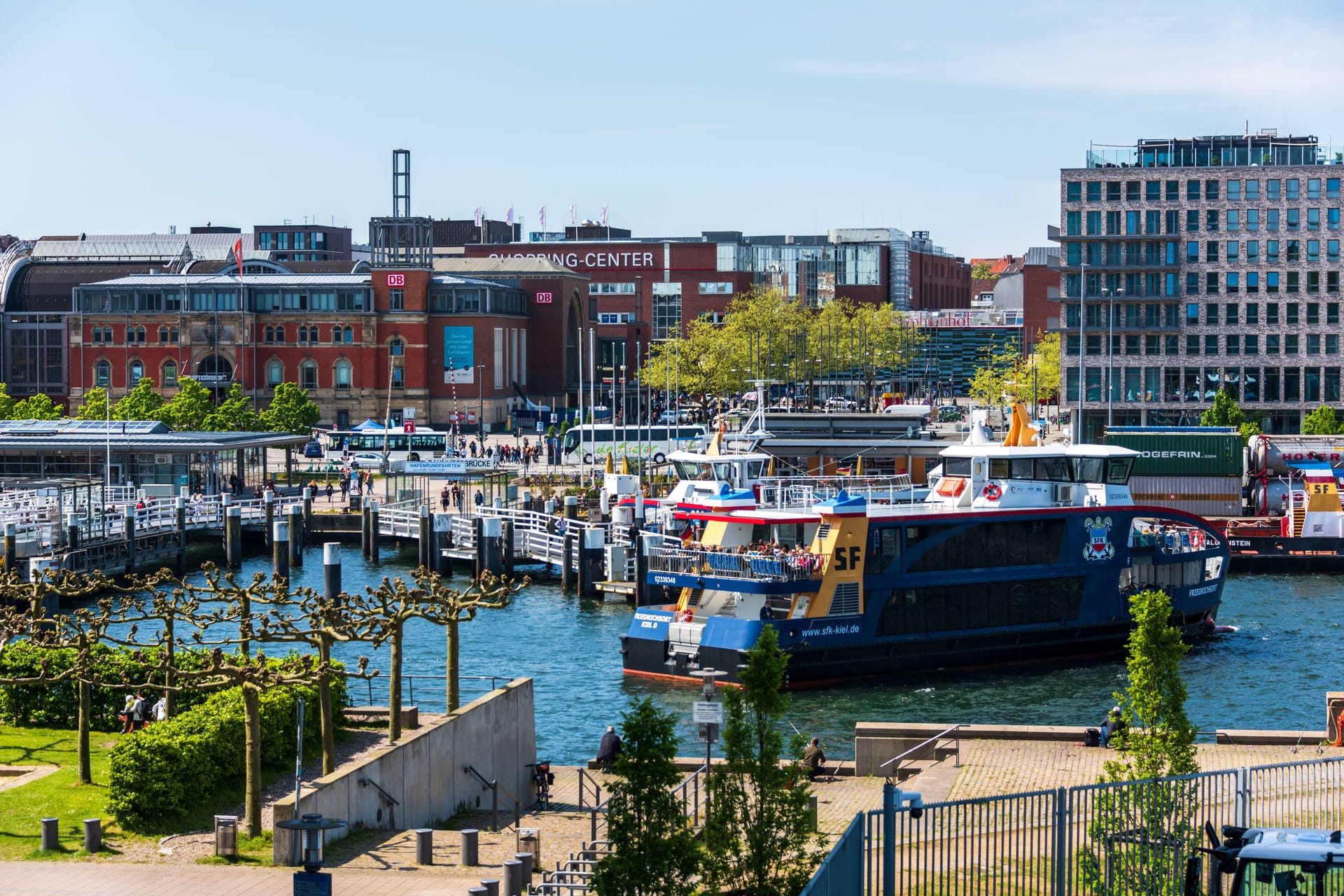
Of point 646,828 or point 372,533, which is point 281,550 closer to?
point 372,533

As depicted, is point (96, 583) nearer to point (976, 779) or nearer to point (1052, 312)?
point (976, 779)

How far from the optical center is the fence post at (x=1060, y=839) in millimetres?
19219

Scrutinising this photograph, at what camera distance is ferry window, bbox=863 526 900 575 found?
163 feet

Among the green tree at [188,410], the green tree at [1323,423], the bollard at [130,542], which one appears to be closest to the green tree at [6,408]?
the green tree at [188,410]

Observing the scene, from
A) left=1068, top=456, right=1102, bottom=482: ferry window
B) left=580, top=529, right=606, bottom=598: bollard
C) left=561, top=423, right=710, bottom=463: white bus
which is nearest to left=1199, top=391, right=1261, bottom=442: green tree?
left=561, top=423, right=710, bottom=463: white bus

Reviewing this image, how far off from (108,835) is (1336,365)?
101533 millimetres

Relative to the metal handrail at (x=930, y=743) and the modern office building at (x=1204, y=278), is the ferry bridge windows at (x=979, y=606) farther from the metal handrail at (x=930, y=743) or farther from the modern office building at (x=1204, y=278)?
the modern office building at (x=1204, y=278)

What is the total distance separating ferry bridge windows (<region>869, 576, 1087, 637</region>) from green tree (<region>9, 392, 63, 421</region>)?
237 ft

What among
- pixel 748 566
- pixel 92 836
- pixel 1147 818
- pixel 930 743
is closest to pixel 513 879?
pixel 92 836

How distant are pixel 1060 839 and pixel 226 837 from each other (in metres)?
12.4

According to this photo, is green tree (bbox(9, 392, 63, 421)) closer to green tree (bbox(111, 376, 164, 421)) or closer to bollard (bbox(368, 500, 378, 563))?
green tree (bbox(111, 376, 164, 421))

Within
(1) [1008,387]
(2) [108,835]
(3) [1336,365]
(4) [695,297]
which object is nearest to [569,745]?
(2) [108,835]

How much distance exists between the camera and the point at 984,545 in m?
51.5

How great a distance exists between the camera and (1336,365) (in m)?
114
